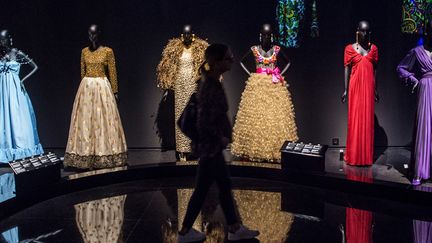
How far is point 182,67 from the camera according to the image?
690cm

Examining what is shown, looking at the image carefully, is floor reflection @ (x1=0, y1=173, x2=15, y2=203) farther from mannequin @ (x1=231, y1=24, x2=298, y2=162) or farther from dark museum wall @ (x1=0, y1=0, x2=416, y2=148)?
mannequin @ (x1=231, y1=24, x2=298, y2=162)

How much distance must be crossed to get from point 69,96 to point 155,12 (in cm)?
187

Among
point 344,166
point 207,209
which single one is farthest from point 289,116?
point 207,209

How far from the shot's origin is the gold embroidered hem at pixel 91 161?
6543mm

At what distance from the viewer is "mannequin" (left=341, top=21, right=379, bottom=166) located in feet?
21.7

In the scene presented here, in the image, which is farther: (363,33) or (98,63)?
(98,63)

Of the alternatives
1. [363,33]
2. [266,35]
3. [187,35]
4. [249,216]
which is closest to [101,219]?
[249,216]

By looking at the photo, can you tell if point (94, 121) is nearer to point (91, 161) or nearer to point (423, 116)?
point (91, 161)

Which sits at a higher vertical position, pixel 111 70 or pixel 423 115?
pixel 111 70

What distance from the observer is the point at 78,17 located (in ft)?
25.6

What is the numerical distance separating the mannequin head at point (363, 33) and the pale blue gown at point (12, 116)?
4290mm

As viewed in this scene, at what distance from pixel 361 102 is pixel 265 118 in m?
1.25

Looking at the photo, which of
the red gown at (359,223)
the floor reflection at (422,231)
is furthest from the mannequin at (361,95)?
the floor reflection at (422,231)

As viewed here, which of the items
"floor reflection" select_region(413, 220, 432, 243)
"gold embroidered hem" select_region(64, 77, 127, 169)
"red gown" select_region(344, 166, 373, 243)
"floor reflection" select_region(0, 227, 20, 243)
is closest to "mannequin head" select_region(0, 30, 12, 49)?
"gold embroidered hem" select_region(64, 77, 127, 169)
